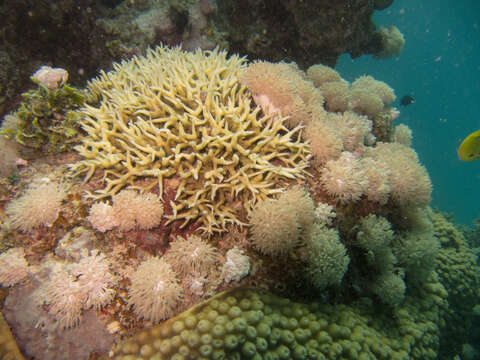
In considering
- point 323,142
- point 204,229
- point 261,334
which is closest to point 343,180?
point 323,142

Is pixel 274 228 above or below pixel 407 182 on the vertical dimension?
below

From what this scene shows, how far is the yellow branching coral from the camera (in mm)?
2703

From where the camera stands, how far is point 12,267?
246cm

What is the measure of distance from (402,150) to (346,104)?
1.18 metres

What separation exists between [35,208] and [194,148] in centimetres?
174

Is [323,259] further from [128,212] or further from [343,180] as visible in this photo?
[128,212]

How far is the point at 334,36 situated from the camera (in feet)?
23.9

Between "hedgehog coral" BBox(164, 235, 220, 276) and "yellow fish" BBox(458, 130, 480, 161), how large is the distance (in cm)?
577

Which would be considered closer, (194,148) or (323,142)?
(194,148)

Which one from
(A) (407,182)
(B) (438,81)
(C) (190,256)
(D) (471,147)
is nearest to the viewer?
(C) (190,256)

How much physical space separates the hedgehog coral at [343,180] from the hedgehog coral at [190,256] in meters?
1.63

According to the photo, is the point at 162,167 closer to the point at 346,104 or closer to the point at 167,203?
the point at 167,203

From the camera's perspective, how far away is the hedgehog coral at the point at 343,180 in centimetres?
303

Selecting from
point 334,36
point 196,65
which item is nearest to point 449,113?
point 334,36
